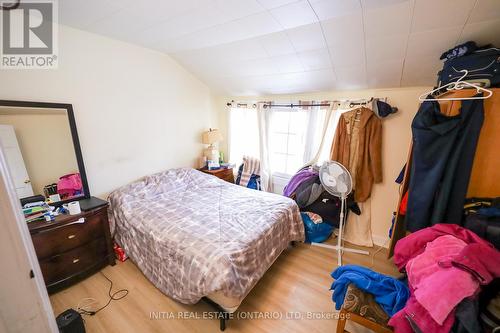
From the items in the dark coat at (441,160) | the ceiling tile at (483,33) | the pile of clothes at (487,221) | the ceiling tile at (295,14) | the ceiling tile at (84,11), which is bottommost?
the pile of clothes at (487,221)

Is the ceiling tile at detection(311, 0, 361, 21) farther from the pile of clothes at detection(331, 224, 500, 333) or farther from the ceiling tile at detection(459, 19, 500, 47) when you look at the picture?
the pile of clothes at detection(331, 224, 500, 333)

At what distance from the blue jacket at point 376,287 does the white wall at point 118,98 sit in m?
2.54

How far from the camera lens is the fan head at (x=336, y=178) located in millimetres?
2047

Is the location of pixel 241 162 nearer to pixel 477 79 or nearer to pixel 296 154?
pixel 296 154

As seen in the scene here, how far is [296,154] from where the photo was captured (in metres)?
3.09

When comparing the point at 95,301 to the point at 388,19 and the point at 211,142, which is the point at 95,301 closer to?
the point at 211,142

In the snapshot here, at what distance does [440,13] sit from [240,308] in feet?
8.51

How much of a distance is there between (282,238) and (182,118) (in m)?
2.27

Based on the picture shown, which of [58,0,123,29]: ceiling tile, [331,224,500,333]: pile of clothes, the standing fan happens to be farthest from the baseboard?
[58,0,123,29]: ceiling tile

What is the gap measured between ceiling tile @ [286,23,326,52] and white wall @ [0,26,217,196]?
1816mm

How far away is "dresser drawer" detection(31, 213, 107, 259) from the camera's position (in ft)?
5.34

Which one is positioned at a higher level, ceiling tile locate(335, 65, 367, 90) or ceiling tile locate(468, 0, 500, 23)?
ceiling tile locate(468, 0, 500, 23)
